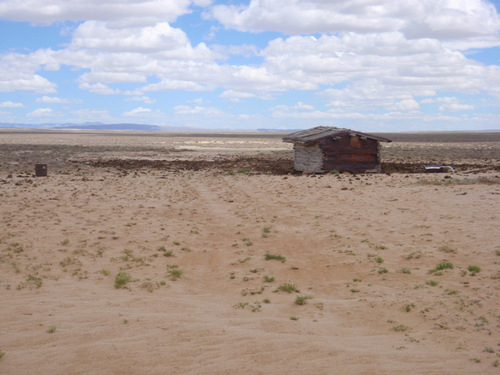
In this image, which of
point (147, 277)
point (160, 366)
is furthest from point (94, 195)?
point (160, 366)

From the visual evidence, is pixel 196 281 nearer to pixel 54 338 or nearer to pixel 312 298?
pixel 312 298

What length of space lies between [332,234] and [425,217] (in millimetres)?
2919

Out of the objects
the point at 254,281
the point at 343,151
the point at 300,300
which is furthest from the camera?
the point at 343,151

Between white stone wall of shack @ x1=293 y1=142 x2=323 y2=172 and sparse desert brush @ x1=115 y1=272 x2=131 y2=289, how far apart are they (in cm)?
1830

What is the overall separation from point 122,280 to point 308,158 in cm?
1956

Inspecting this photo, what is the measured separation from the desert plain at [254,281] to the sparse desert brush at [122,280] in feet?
0.09

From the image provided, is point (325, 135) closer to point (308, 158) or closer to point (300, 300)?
point (308, 158)

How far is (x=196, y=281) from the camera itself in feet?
34.0

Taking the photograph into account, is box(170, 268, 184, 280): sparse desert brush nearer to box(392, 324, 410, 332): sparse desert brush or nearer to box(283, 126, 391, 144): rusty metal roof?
box(392, 324, 410, 332): sparse desert brush

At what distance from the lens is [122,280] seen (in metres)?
9.98

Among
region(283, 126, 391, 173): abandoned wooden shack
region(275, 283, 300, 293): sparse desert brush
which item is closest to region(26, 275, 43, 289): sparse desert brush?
→ region(275, 283, 300, 293): sparse desert brush

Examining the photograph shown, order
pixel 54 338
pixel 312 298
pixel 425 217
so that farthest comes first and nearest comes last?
1. pixel 425 217
2. pixel 312 298
3. pixel 54 338

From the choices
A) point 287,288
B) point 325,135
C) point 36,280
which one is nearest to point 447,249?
point 287,288

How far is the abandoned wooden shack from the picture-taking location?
27.3 m
